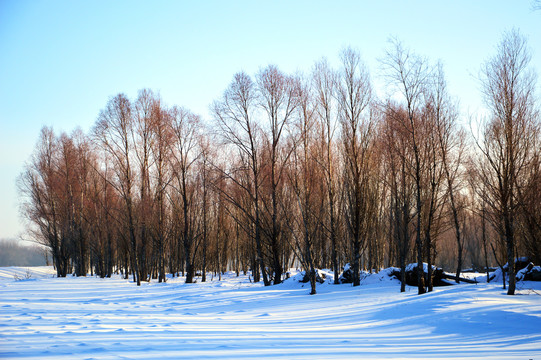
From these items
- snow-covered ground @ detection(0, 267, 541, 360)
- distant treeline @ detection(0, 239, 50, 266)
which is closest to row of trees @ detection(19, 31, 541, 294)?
snow-covered ground @ detection(0, 267, 541, 360)

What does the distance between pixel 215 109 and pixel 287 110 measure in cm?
396

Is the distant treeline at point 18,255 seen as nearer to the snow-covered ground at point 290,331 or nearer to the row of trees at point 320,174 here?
the row of trees at point 320,174

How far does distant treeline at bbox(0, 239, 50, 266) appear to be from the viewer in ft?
364

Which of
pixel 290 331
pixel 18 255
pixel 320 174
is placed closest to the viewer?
pixel 290 331

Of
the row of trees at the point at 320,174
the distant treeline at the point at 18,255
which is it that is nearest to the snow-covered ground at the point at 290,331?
the row of trees at the point at 320,174

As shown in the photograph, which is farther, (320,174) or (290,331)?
(320,174)

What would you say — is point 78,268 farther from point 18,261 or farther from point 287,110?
point 18,261

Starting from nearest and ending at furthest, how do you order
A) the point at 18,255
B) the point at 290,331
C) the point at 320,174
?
the point at 290,331 < the point at 320,174 < the point at 18,255

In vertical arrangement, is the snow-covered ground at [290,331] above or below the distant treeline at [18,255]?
above

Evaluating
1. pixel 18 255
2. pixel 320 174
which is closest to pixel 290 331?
pixel 320 174

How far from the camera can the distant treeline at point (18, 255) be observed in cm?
11088

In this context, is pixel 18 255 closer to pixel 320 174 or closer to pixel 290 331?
pixel 320 174

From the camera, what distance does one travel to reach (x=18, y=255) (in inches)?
4855

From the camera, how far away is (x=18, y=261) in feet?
375
